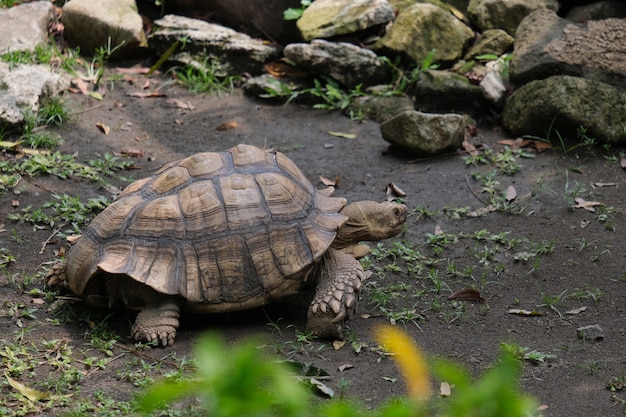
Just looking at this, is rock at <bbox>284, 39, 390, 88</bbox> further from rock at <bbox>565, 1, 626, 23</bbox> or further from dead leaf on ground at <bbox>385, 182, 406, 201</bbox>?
rock at <bbox>565, 1, 626, 23</bbox>

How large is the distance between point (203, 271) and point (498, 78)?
15.5ft

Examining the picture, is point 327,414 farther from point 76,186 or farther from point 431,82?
point 431,82

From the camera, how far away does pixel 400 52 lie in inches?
338

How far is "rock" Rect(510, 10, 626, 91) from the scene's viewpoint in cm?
778

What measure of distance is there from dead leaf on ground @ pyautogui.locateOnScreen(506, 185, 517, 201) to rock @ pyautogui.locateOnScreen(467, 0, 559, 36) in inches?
112

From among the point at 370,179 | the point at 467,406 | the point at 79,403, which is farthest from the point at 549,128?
the point at 467,406

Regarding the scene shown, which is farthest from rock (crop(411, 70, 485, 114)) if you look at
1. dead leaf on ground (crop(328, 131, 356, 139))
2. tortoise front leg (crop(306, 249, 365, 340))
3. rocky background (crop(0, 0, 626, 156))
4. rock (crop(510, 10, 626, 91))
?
tortoise front leg (crop(306, 249, 365, 340))

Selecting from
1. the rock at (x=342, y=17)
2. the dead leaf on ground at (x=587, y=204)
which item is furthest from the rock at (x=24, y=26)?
the dead leaf on ground at (x=587, y=204)

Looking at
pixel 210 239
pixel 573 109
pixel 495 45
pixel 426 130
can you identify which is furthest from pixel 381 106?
pixel 210 239

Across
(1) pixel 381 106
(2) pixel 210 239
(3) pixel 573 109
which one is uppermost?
(2) pixel 210 239

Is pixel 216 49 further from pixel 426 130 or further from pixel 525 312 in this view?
pixel 525 312

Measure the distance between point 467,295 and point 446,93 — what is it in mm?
3332

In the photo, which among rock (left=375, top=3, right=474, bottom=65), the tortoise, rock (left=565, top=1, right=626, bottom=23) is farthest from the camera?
rock (left=565, top=1, right=626, bottom=23)

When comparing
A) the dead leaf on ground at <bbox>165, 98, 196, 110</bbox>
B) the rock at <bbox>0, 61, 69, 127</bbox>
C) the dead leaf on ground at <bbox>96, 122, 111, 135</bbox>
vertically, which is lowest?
the dead leaf on ground at <bbox>165, 98, 196, 110</bbox>
